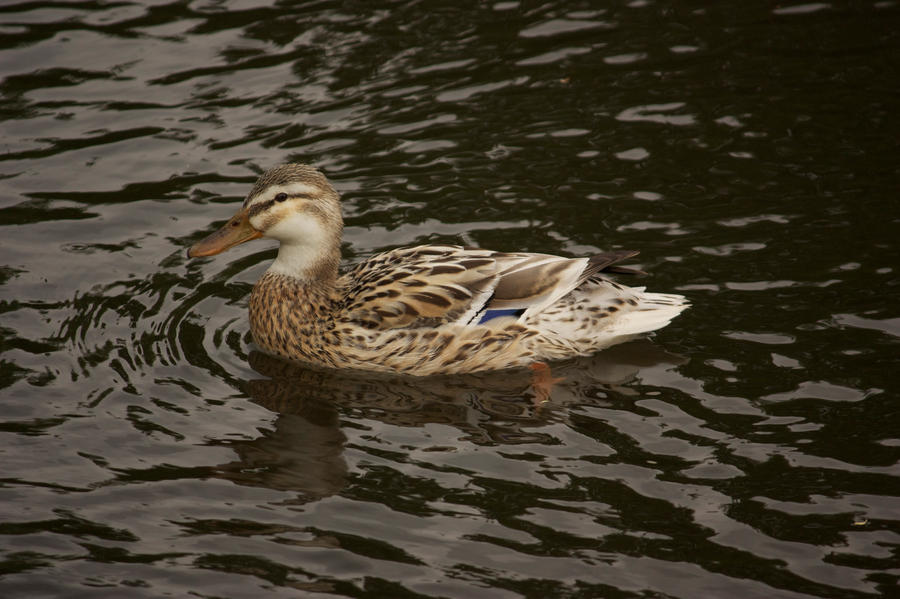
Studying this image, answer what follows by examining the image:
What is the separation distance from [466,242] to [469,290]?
164 cm

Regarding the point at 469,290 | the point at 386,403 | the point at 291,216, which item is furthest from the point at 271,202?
the point at 386,403

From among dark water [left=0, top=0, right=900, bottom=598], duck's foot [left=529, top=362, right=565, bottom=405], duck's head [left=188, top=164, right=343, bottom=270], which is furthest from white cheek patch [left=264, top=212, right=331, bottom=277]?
duck's foot [left=529, top=362, right=565, bottom=405]

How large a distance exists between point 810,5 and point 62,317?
9.99 m

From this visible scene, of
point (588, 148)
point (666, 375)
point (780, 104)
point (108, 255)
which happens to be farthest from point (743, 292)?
point (108, 255)

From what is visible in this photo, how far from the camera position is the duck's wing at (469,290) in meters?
8.84

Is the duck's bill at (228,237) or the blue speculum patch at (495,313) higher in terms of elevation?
the duck's bill at (228,237)

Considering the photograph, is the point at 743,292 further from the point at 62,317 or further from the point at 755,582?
the point at 62,317

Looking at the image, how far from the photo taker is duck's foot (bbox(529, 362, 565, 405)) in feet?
28.0

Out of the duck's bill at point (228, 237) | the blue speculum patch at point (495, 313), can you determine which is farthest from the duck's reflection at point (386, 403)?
the duck's bill at point (228, 237)

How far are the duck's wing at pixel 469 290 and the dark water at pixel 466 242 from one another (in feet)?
1.65

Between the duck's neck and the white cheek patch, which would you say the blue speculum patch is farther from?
the white cheek patch

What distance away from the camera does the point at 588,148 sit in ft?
38.5

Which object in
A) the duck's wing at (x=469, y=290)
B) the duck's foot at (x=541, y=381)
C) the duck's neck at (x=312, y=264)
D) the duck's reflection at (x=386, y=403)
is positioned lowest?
the duck's foot at (x=541, y=381)

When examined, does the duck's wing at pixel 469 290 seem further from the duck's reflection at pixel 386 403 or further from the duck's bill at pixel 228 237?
the duck's bill at pixel 228 237
